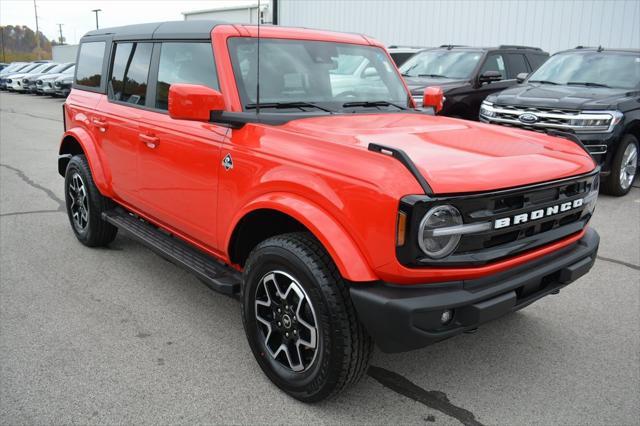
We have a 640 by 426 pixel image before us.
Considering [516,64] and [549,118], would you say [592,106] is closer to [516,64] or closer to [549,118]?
[549,118]

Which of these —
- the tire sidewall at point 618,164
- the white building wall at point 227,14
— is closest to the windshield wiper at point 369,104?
the tire sidewall at point 618,164

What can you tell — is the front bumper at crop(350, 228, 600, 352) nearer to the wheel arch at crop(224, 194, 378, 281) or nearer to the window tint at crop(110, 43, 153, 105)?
the wheel arch at crop(224, 194, 378, 281)

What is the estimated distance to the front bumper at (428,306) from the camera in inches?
90.0

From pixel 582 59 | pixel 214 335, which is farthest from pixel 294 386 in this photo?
pixel 582 59

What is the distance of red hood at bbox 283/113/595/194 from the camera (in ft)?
7.98

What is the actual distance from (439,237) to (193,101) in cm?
151

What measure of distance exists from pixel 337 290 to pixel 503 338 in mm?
1571

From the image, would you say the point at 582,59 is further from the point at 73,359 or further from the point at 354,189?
the point at 73,359

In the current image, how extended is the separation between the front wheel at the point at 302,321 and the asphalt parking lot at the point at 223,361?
0.51 ft

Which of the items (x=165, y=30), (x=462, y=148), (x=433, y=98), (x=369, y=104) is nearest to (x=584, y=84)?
(x=433, y=98)

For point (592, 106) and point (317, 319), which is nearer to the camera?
point (317, 319)

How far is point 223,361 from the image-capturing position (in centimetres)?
319

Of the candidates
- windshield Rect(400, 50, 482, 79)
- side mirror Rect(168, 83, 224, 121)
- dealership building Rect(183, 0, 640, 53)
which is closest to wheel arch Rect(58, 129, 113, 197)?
side mirror Rect(168, 83, 224, 121)

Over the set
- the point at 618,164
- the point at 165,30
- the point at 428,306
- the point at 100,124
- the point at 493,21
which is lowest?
the point at 618,164
